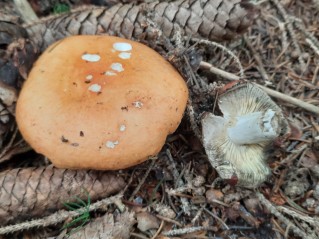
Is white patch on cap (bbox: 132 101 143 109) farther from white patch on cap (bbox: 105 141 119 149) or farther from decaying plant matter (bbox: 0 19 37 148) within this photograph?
decaying plant matter (bbox: 0 19 37 148)

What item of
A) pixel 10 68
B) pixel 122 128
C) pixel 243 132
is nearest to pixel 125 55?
pixel 122 128

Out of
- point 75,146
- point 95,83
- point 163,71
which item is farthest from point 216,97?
point 75,146

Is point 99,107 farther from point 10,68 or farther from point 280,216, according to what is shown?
point 280,216

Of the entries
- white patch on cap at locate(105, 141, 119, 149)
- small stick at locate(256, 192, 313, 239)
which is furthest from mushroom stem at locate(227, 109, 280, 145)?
white patch on cap at locate(105, 141, 119, 149)

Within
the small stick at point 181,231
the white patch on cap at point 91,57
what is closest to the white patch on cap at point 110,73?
the white patch on cap at point 91,57

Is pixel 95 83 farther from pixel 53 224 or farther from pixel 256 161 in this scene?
pixel 256 161

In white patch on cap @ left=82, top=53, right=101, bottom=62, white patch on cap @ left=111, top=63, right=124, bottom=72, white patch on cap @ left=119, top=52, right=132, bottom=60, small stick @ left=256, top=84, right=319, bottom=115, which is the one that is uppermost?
white patch on cap @ left=82, top=53, right=101, bottom=62

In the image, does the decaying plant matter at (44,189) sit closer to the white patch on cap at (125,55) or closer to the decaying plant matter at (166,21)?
the white patch on cap at (125,55)
